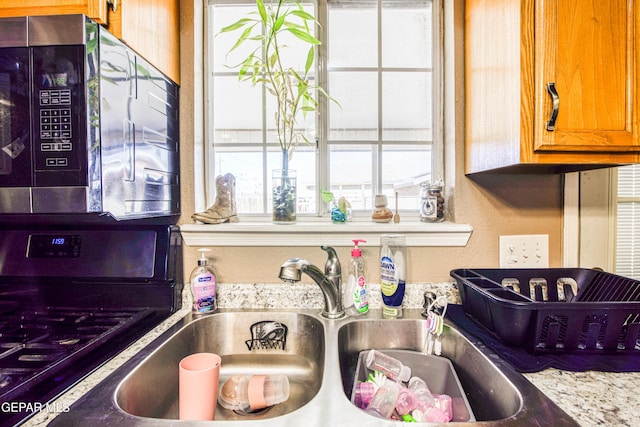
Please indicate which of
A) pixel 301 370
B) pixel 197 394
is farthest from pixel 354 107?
pixel 197 394

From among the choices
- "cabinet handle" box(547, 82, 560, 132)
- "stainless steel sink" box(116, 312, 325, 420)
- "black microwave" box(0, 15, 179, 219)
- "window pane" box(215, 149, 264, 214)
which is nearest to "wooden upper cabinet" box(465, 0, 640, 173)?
"cabinet handle" box(547, 82, 560, 132)

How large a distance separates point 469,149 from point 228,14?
115 centimetres

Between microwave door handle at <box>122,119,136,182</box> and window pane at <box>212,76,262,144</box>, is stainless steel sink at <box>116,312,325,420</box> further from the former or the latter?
window pane at <box>212,76,262,144</box>

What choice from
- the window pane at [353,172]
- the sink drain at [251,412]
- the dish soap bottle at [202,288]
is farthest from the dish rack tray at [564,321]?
the dish soap bottle at [202,288]

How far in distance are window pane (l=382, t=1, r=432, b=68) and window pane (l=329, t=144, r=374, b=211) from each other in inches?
15.8

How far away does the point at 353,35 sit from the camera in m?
1.31

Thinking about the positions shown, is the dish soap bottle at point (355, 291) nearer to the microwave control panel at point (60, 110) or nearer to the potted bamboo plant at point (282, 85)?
the potted bamboo plant at point (282, 85)

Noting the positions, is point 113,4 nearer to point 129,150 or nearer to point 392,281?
point 129,150

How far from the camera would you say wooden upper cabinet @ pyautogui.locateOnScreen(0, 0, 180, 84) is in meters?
0.75

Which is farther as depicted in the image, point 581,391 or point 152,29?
point 152,29

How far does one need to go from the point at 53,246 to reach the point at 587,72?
1667 mm

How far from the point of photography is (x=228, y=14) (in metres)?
1.30

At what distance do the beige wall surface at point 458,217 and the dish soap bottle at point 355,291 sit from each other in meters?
0.09

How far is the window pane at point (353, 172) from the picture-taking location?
1.32 metres
